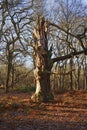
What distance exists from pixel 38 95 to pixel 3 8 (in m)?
15.1

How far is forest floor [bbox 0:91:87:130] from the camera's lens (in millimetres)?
12000

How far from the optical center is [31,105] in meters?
17.8

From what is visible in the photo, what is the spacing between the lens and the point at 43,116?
14438 mm

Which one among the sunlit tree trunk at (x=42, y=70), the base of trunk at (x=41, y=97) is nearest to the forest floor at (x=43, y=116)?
the base of trunk at (x=41, y=97)

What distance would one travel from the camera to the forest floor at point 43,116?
12.0 meters

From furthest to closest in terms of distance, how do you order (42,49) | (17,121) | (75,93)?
(75,93), (42,49), (17,121)

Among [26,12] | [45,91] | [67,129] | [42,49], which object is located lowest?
[67,129]

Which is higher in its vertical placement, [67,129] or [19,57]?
[19,57]

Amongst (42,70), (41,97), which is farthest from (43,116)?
(42,70)

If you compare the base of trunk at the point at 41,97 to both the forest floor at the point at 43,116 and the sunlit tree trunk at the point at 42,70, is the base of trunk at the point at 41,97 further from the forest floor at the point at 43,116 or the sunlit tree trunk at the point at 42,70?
the forest floor at the point at 43,116

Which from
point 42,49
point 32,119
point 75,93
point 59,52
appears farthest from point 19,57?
point 32,119

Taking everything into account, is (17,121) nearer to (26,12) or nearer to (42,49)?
(42,49)

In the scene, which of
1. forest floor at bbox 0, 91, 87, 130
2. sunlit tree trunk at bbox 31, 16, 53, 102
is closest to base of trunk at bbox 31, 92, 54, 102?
sunlit tree trunk at bbox 31, 16, 53, 102

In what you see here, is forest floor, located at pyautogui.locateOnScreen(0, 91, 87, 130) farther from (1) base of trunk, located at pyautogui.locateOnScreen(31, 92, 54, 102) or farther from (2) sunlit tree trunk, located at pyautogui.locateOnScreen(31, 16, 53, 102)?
(2) sunlit tree trunk, located at pyautogui.locateOnScreen(31, 16, 53, 102)
